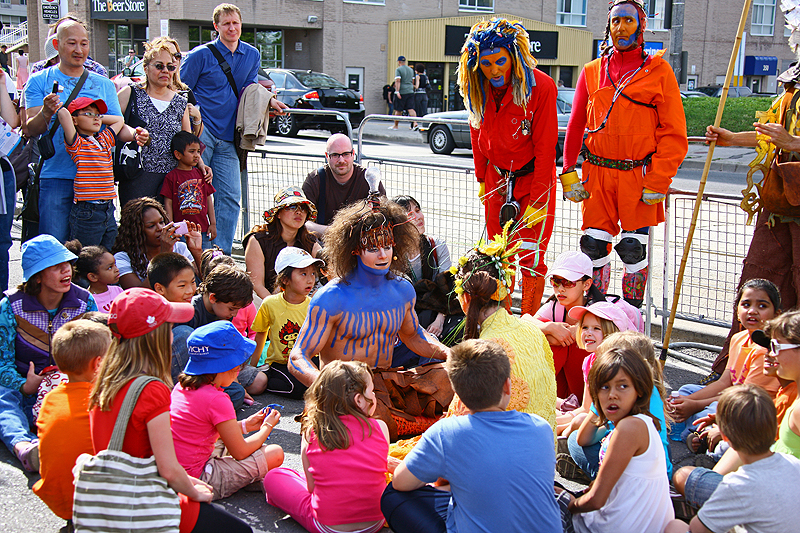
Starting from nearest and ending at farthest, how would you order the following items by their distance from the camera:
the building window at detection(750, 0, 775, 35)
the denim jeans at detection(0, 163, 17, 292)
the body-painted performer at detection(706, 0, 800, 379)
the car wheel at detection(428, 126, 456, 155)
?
the body-painted performer at detection(706, 0, 800, 379) < the denim jeans at detection(0, 163, 17, 292) < the car wheel at detection(428, 126, 456, 155) < the building window at detection(750, 0, 775, 35)

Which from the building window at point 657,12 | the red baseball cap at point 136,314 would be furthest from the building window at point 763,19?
the red baseball cap at point 136,314

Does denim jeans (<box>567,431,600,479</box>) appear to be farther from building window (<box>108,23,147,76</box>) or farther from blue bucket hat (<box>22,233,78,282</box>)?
building window (<box>108,23,147,76</box>)

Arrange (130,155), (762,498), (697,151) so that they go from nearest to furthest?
(762,498) → (130,155) → (697,151)

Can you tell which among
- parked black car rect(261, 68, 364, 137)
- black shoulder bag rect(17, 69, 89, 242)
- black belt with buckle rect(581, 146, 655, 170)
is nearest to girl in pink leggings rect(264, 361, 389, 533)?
black belt with buckle rect(581, 146, 655, 170)

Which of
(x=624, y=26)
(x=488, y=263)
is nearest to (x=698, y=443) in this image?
(x=488, y=263)

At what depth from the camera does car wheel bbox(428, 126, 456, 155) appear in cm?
1662

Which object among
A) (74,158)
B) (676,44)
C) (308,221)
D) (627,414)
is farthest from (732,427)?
(676,44)

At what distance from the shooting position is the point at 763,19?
139 feet

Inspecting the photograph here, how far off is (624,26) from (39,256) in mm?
3890

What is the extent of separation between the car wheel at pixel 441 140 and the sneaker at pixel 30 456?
45.1 ft

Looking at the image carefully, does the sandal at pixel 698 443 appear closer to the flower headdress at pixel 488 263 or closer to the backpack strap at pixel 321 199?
the flower headdress at pixel 488 263

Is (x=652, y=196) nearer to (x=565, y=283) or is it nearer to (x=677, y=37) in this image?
(x=565, y=283)

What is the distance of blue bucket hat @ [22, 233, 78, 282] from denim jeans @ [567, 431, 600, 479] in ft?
9.58

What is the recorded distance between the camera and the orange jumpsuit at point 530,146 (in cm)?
540
